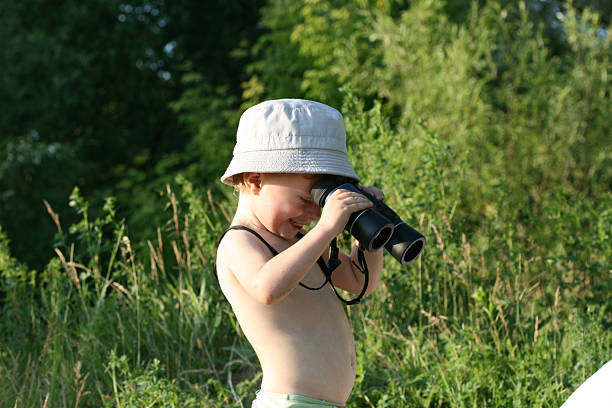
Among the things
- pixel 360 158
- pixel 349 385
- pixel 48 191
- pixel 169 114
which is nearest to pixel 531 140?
pixel 360 158

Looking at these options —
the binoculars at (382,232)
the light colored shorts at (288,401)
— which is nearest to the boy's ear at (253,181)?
the binoculars at (382,232)

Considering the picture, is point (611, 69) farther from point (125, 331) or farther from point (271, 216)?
point (271, 216)

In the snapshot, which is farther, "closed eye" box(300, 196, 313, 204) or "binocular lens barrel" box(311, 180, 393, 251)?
"closed eye" box(300, 196, 313, 204)

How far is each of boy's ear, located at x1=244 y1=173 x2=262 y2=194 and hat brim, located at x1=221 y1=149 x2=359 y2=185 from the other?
0.06 m

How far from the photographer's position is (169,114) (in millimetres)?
13844

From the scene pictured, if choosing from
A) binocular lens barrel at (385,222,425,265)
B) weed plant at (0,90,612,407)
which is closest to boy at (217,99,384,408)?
binocular lens barrel at (385,222,425,265)

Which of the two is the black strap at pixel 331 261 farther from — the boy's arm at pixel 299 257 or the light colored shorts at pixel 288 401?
the light colored shorts at pixel 288 401

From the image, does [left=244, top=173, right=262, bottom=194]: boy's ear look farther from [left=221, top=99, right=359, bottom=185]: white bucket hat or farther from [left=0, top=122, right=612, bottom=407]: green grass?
[left=0, top=122, right=612, bottom=407]: green grass

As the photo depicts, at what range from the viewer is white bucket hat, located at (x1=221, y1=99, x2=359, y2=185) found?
6.14 feet

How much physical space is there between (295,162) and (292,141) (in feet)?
0.19

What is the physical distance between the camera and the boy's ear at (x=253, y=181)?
1.97 meters

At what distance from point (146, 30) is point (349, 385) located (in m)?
12.3

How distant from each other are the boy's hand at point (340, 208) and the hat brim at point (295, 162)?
10 cm

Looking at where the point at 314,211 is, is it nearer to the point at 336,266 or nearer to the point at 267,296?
the point at 336,266
